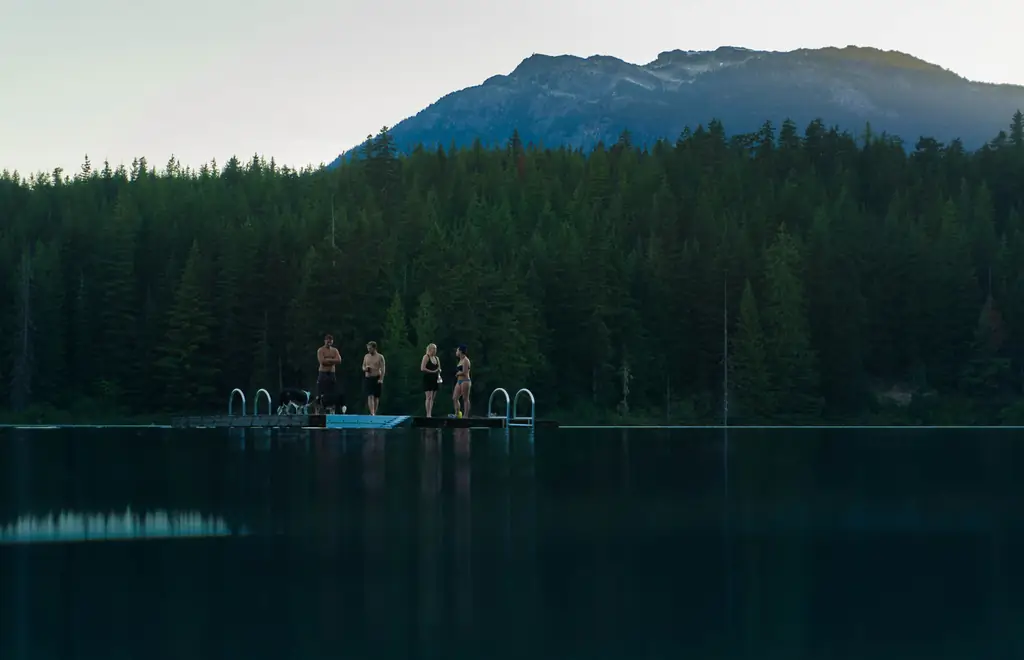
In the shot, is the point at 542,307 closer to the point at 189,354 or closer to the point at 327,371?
the point at 189,354

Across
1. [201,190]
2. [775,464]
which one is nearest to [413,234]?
[201,190]

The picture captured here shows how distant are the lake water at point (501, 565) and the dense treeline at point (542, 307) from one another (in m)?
67.3

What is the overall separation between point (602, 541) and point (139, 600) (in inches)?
228

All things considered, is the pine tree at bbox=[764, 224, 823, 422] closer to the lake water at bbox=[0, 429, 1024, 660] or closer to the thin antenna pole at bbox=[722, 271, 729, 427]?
the thin antenna pole at bbox=[722, 271, 729, 427]

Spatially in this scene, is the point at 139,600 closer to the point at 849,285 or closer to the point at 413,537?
the point at 413,537

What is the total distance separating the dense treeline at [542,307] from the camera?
9481cm

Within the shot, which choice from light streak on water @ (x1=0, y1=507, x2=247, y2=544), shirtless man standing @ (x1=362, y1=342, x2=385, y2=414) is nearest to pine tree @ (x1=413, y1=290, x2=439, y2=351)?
shirtless man standing @ (x1=362, y1=342, x2=385, y2=414)

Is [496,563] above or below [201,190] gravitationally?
below

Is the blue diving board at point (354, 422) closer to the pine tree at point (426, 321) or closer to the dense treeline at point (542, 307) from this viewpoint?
the dense treeline at point (542, 307)

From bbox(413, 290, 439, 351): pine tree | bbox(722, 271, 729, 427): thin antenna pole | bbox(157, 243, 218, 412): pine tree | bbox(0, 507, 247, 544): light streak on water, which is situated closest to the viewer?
bbox(0, 507, 247, 544): light streak on water

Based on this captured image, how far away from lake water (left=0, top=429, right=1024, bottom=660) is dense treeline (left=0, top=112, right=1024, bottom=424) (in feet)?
221

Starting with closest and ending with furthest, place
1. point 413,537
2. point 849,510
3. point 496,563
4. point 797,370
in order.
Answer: point 496,563
point 413,537
point 849,510
point 797,370

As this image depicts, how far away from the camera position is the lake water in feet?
34.7

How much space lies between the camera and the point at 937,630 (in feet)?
36.9
